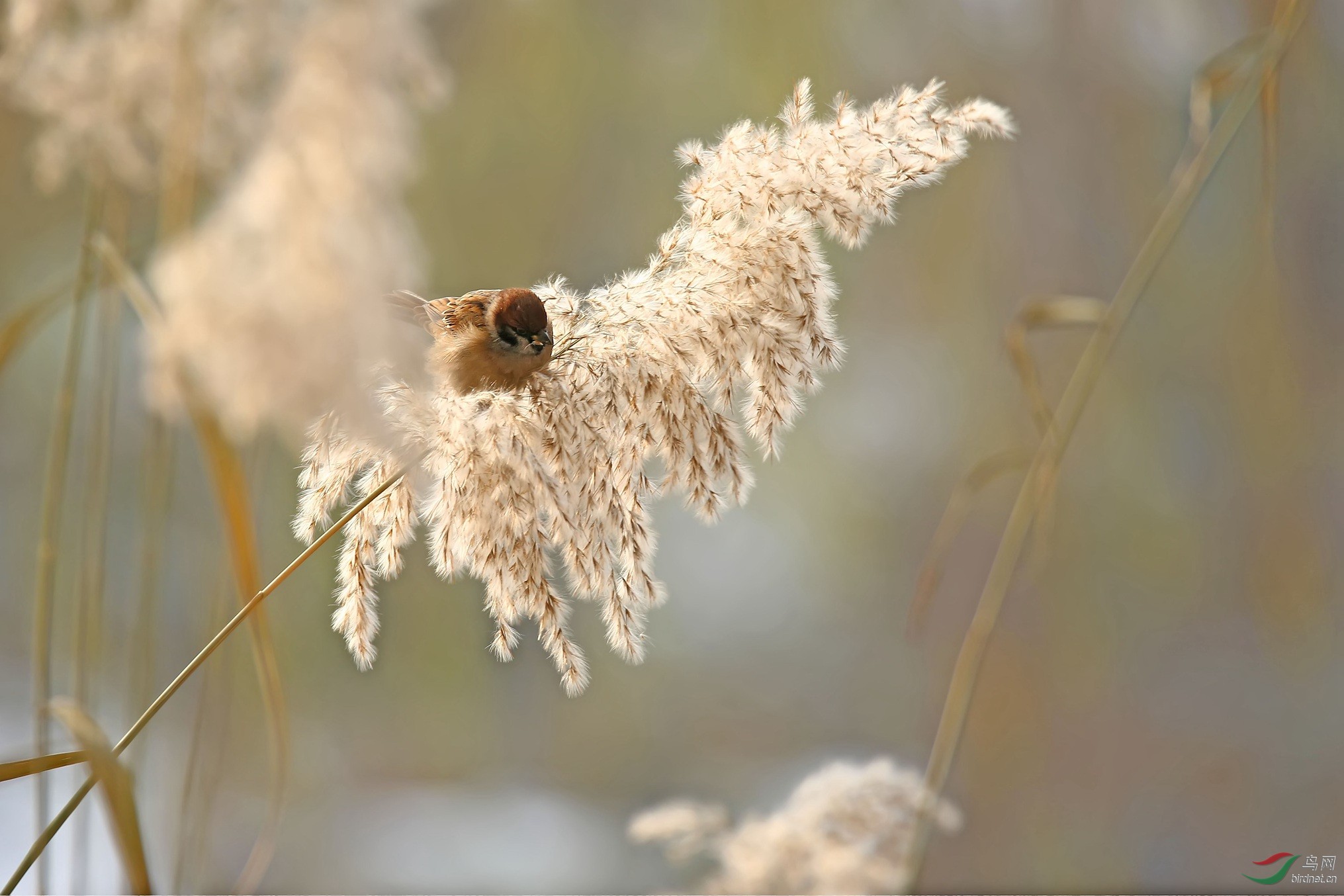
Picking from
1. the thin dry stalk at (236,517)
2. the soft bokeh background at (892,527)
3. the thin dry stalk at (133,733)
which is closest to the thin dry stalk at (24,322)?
the thin dry stalk at (236,517)

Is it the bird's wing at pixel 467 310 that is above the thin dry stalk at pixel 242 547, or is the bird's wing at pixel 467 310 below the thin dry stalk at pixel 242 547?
above

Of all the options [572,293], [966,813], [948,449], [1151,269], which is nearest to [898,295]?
[948,449]

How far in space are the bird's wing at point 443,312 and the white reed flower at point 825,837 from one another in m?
0.35

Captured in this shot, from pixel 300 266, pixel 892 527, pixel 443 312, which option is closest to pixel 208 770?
pixel 443 312

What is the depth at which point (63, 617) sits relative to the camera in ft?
4.66

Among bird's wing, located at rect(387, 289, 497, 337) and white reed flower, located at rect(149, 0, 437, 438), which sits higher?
bird's wing, located at rect(387, 289, 497, 337)

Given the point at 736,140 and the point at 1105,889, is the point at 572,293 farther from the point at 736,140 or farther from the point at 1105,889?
the point at 1105,889

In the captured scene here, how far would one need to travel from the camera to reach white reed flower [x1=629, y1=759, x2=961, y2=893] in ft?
1.56

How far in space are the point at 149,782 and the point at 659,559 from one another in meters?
0.89

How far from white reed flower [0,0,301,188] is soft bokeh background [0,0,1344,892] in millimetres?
1061

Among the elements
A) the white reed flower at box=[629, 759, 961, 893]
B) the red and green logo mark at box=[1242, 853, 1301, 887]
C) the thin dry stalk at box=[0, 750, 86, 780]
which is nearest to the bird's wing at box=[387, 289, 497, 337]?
the thin dry stalk at box=[0, 750, 86, 780]

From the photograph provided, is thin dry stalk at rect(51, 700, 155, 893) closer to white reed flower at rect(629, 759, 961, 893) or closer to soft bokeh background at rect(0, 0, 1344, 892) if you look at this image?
white reed flower at rect(629, 759, 961, 893)

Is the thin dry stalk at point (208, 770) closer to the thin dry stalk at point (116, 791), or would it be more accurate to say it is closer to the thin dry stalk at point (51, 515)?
the thin dry stalk at point (51, 515)

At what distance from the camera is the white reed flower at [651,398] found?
35 centimetres
